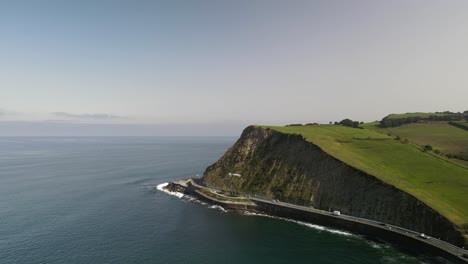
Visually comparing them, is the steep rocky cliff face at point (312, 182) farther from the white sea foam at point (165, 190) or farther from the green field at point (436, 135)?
the green field at point (436, 135)

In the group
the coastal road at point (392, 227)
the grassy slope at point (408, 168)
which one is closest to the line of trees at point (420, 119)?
the grassy slope at point (408, 168)

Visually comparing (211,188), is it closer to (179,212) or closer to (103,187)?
(179,212)

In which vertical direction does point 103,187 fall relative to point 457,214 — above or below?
below

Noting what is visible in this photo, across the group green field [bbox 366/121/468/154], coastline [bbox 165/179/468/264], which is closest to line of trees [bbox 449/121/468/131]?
green field [bbox 366/121/468/154]

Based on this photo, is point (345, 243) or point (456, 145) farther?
point (456, 145)

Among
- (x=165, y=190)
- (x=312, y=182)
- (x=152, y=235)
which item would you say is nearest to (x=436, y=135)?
(x=312, y=182)

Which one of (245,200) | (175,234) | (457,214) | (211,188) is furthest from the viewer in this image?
(211,188)

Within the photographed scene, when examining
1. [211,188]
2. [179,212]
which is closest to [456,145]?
[211,188]
